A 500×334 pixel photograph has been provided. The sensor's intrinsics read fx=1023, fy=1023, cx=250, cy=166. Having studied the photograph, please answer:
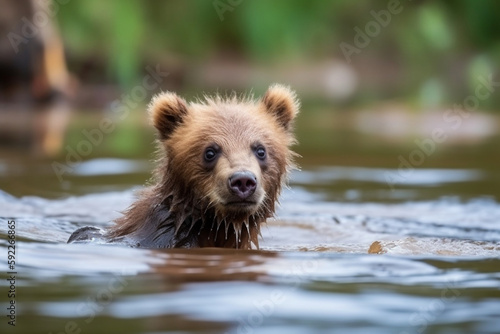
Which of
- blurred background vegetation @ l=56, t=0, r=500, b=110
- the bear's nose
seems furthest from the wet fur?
blurred background vegetation @ l=56, t=0, r=500, b=110

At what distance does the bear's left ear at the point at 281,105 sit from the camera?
22.0ft

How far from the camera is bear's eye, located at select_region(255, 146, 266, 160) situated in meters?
6.14

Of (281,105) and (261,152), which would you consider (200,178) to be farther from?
(281,105)

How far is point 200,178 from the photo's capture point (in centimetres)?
601

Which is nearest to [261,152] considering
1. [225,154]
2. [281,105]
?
[225,154]

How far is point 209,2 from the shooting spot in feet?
59.2

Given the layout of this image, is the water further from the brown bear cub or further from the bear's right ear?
the bear's right ear

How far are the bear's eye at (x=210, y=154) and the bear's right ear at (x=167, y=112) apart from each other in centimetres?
45

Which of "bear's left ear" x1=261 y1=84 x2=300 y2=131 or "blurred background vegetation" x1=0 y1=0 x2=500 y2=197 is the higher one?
"blurred background vegetation" x1=0 y1=0 x2=500 y2=197

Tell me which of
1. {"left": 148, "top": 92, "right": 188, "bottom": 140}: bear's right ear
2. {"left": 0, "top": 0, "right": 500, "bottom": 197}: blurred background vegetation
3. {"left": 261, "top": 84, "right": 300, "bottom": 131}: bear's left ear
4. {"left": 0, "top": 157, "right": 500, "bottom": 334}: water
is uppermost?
{"left": 0, "top": 0, "right": 500, "bottom": 197}: blurred background vegetation

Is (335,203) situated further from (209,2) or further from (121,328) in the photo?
(209,2)

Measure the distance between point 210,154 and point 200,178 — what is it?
16cm

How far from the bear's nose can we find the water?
522mm

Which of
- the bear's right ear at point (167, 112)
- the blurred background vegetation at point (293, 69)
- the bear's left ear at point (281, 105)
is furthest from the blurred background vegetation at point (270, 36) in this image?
the bear's right ear at point (167, 112)
